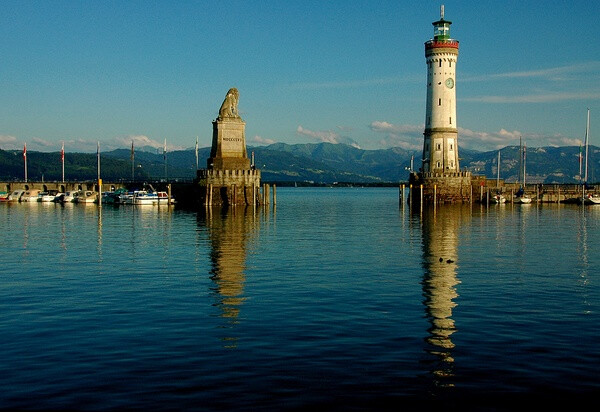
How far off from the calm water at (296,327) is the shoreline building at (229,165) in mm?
59058

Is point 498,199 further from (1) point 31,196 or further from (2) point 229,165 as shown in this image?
(1) point 31,196

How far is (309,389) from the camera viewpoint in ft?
56.8

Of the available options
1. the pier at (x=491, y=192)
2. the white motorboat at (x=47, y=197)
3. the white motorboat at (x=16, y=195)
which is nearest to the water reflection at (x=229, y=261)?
the pier at (x=491, y=192)

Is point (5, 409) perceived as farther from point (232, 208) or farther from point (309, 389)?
point (232, 208)

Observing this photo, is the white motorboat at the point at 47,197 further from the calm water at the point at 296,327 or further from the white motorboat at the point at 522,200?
the calm water at the point at 296,327

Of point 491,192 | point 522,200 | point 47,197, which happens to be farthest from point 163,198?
point 522,200

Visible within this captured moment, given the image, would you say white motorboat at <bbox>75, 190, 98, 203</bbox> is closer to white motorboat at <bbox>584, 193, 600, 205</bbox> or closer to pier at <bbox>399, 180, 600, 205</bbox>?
pier at <bbox>399, 180, 600, 205</bbox>

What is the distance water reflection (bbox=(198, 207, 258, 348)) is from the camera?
26.8 metres

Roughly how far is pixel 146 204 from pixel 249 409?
107 meters

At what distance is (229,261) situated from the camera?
42.2 m

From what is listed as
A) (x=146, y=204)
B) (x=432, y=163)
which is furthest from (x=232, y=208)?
(x=432, y=163)

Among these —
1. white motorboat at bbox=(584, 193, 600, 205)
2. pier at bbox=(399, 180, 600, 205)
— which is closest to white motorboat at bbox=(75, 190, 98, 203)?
pier at bbox=(399, 180, 600, 205)

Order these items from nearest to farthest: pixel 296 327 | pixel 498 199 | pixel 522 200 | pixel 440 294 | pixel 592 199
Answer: pixel 296 327, pixel 440 294, pixel 498 199, pixel 522 200, pixel 592 199

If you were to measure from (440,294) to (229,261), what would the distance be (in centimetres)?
1553
